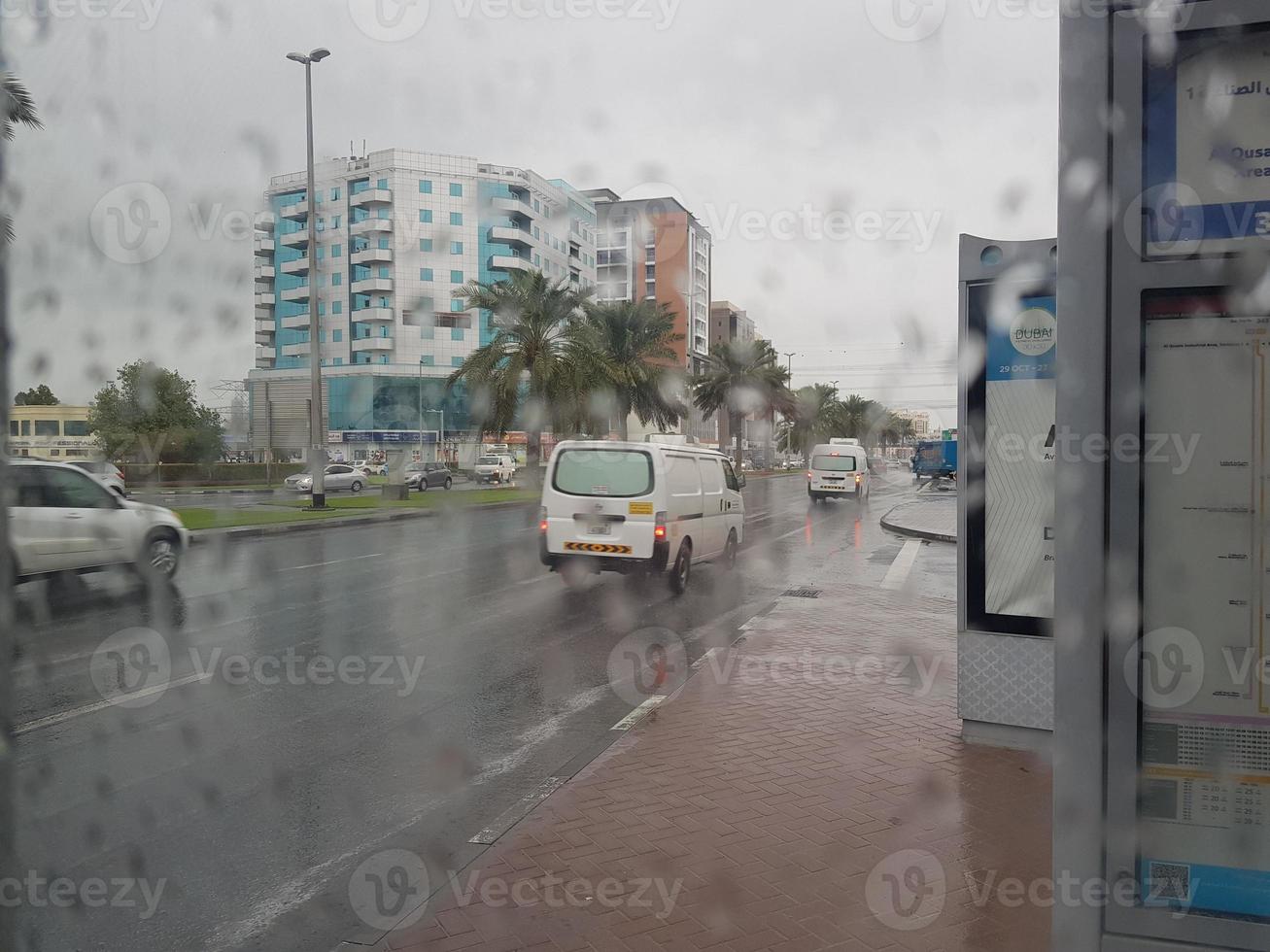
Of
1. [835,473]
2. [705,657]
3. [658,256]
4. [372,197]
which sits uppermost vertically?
[658,256]

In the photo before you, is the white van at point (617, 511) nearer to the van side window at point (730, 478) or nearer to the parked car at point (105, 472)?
the van side window at point (730, 478)

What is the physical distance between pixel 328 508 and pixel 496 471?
86.4 feet

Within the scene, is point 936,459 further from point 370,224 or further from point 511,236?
point 511,236

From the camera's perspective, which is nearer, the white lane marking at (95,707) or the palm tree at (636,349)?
the white lane marking at (95,707)

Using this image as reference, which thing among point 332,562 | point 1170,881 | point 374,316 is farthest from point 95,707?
point 374,316


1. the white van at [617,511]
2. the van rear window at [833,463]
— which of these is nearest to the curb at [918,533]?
the white van at [617,511]

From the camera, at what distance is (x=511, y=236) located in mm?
74938

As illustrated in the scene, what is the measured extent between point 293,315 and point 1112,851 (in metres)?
32.8

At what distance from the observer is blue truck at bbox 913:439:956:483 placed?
52.8 m

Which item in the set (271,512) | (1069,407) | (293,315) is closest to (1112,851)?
(1069,407)

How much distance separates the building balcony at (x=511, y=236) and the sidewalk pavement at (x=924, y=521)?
4988 centimetres

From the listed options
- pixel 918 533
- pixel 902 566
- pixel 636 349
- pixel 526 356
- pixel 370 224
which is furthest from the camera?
pixel 370 224

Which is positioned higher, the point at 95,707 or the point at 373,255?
the point at 373,255

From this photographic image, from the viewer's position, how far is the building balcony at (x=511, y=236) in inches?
2901
